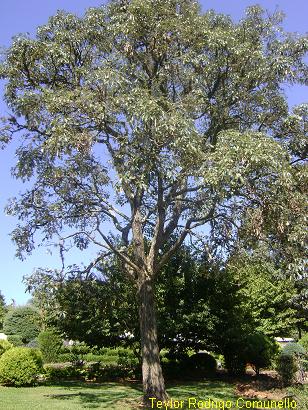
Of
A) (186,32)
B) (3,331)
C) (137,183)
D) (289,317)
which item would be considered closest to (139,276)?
(137,183)

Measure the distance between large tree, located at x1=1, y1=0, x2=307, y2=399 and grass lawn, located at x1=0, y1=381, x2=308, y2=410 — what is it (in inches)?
55.5

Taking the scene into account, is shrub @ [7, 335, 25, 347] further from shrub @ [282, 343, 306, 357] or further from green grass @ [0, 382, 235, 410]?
shrub @ [282, 343, 306, 357]

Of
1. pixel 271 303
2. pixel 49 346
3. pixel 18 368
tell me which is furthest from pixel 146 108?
pixel 49 346

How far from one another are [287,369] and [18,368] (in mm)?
8736

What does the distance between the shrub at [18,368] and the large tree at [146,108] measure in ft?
14.3

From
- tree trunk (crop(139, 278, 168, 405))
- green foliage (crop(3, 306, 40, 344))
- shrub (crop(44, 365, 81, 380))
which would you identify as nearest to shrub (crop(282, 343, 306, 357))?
tree trunk (crop(139, 278, 168, 405))

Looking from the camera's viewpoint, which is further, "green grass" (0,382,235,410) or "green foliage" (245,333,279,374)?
"green foliage" (245,333,279,374)

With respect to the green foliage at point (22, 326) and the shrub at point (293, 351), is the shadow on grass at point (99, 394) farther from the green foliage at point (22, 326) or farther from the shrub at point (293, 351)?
the green foliage at point (22, 326)

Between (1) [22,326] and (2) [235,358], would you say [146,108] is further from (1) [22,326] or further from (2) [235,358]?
(1) [22,326]

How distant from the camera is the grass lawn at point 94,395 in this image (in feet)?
35.6

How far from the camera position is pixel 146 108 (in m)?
9.20

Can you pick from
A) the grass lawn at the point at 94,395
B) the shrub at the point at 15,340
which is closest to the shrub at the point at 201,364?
the grass lawn at the point at 94,395

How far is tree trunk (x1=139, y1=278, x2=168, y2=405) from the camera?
11087mm

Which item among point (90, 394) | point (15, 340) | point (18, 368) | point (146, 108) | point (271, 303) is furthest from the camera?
point (15, 340)
